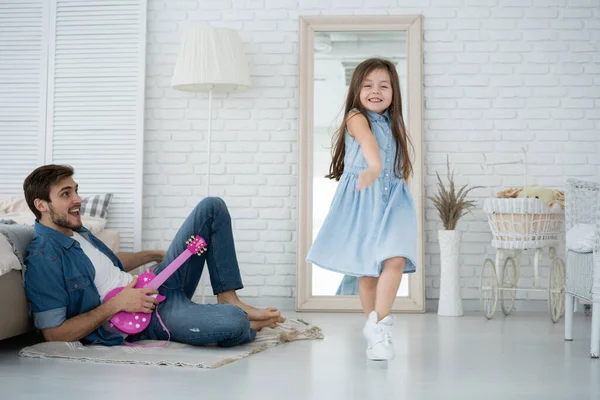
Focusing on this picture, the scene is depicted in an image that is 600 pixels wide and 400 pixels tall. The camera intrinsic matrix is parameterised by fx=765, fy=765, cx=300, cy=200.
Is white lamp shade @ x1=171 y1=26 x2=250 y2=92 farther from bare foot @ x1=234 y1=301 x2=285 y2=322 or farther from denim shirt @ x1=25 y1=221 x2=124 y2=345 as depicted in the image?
denim shirt @ x1=25 y1=221 x2=124 y2=345

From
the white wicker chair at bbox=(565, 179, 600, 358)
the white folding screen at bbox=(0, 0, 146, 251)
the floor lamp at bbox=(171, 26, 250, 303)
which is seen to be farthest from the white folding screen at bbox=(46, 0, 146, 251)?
the white wicker chair at bbox=(565, 179, 600, 358)

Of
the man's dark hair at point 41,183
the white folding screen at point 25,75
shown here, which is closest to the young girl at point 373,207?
the man's dark hair at point 41,183

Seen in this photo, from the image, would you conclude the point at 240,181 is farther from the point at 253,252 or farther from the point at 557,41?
the point at 557,41

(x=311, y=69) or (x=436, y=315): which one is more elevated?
(x=311, y=69)

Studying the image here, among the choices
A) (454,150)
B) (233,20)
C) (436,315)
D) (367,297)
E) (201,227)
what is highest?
(233,20)

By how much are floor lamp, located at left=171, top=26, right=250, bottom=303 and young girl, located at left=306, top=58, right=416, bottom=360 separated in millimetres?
1699

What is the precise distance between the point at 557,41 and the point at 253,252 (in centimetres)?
241

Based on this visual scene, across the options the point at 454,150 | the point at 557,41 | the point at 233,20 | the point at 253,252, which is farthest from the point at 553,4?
the point at 253,252

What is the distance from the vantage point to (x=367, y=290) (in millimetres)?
3078

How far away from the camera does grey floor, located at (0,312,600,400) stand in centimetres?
227

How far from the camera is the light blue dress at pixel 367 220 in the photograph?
2.92m

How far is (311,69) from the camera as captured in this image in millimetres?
4973

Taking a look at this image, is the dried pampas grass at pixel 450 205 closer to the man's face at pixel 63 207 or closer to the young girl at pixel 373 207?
the young girl at pixel 373 207

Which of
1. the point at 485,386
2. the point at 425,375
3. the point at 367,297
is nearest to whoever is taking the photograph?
the point at 485,386
